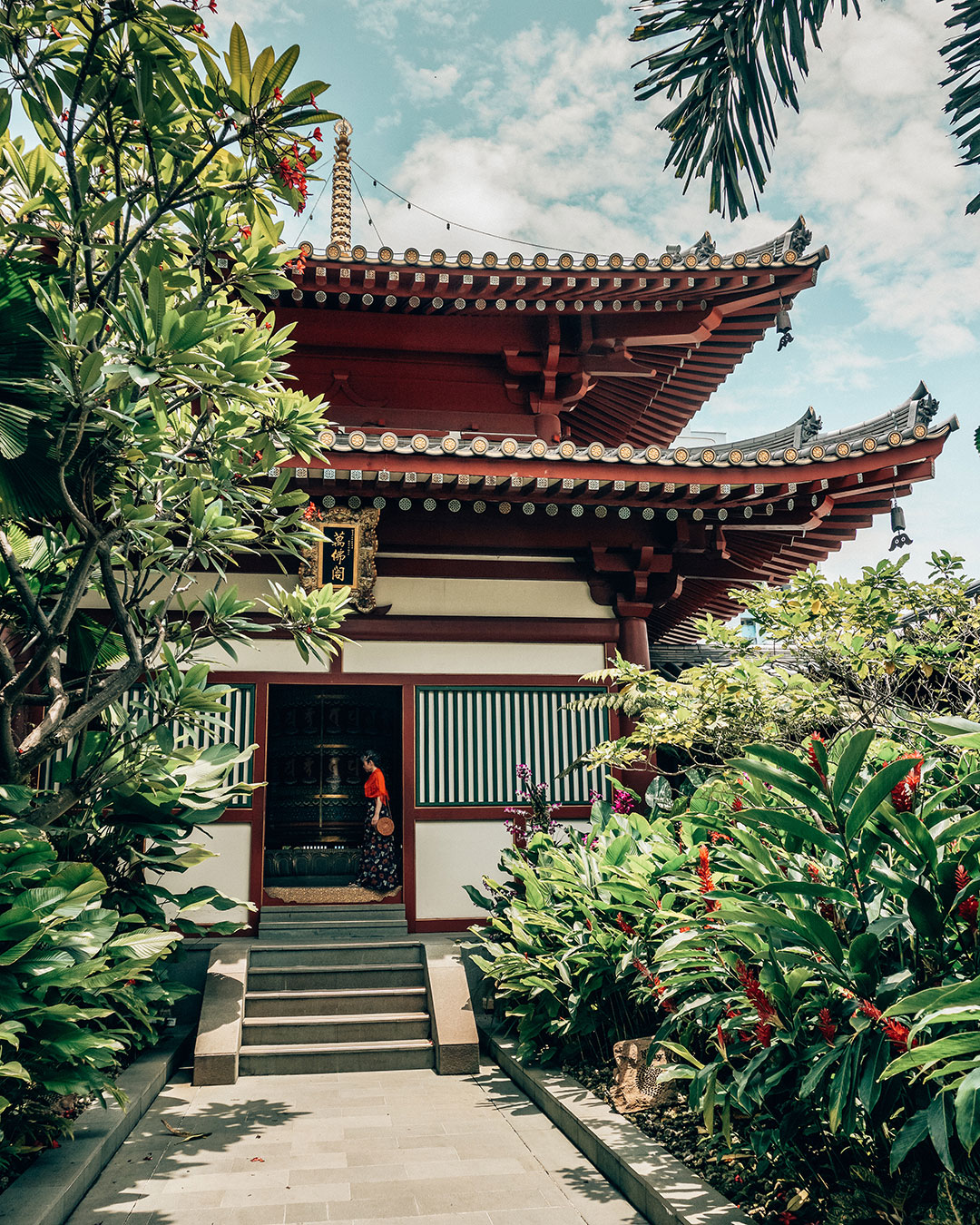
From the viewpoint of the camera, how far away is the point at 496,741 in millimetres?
7629

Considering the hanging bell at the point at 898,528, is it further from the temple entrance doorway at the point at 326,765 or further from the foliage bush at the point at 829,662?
the temple entrance doorway at the point at 326,765

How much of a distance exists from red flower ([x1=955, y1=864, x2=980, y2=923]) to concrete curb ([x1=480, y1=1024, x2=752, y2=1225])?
A: 4.14 feet

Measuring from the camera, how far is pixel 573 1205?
3463 mm

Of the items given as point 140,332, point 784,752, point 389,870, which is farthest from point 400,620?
point 784,752

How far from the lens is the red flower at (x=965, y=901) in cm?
251

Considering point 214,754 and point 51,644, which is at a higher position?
point 51,644

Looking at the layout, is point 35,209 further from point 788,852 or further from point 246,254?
point 788,852

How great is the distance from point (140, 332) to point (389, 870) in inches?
238

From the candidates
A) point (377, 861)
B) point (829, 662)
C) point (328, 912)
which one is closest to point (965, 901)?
point (829, 662)

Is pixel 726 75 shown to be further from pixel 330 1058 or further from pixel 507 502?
pixel 330 1058

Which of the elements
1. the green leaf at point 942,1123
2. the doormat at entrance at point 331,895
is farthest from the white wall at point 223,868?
the green leaf at point 942,1123

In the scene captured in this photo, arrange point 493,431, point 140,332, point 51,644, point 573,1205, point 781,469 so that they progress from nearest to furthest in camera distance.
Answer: point 140,332 → point 573,1205 → point 51,644 → point 781,469 → point 493,431

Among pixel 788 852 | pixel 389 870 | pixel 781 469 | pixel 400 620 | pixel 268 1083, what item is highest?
pixel 781 469

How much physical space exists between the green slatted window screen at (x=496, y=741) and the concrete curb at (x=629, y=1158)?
107 inches
